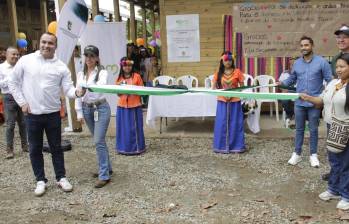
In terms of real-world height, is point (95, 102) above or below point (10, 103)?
above

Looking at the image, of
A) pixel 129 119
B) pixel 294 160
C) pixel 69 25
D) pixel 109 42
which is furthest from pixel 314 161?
pixel 109 42

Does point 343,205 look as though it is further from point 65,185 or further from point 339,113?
point 65,185

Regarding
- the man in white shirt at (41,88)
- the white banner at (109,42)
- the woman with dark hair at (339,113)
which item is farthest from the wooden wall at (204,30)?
Result: the woman with dark hair at (339,113)

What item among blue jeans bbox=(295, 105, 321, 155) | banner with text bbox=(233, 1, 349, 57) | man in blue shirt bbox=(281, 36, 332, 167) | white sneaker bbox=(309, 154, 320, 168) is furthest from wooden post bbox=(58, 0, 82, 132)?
white sneaker bbox=(309, 154, 320, 168)

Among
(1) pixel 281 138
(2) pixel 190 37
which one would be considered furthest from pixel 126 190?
(2) pixel 190 37

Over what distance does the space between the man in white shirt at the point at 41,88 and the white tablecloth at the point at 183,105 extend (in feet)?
8.13

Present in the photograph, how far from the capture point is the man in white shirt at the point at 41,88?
4094 mm

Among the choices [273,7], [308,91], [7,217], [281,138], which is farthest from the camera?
[273,7]

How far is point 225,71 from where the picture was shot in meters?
5.75

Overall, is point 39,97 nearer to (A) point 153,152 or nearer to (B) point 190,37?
(A) point 153,152

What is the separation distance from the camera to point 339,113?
11.7 feet

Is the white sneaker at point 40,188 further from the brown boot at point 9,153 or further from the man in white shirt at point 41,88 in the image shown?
the brown boot at point 9,153

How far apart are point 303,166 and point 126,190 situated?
2.21m

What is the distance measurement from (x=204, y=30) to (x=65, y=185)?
4945 mm
